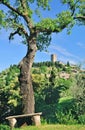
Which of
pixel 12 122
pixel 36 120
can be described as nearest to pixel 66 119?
pixel 36 120

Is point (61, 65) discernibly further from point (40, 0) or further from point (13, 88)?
point (40, 0)

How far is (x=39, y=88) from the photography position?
41.8 m

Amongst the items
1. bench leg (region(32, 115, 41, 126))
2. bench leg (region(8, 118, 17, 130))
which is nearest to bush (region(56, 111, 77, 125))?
bench leg (region(32, 115, 41, 126))

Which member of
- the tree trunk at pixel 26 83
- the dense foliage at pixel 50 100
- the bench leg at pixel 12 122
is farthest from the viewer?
the dense foliage at pixel 50 100

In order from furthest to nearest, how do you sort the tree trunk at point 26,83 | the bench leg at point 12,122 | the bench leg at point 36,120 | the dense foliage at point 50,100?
the dense foliage at point 50,100
the tree trunk at point 26,83
the bench leg at point 36,120
the bench leg at point 12,122

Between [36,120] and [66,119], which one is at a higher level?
[66,119]

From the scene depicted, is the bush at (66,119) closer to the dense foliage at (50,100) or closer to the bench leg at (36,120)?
the dense foliage at (50,100)

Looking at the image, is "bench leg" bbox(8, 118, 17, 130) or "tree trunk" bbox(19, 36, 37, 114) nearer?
"bench leg" bbox(8, 118, 17, 130)

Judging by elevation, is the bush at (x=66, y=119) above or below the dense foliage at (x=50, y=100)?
below

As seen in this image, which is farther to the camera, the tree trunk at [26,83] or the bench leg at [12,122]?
the tree trunk at [26,83]

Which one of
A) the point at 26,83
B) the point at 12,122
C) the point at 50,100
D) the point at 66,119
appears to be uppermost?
the point at 50,100

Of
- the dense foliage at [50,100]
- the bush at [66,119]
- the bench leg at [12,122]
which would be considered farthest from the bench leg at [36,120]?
the bush at [66,119]

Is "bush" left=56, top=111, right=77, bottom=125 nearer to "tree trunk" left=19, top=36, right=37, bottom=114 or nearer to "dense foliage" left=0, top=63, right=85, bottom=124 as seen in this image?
"dense foliage" left=0, top=63, right=85, bottom=124

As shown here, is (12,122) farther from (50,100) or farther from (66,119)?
(50,100)
